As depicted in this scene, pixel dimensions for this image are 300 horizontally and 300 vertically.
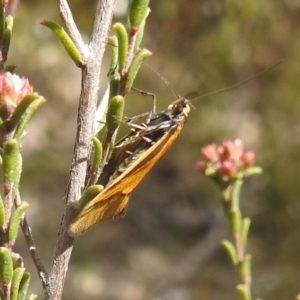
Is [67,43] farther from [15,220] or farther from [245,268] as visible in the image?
[245,268]

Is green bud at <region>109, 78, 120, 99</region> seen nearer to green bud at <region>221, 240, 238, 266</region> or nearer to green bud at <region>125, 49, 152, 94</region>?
green bud at <region>125, 49, 152, 94</region>

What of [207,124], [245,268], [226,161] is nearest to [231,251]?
[245,268]

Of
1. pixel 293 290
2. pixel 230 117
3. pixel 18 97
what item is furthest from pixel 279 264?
pixel 18 97

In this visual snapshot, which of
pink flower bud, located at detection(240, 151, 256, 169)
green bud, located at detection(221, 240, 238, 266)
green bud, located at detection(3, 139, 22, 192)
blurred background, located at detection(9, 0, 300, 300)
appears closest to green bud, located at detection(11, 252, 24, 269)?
green bud, located at detection(3, 139, 22, 192)

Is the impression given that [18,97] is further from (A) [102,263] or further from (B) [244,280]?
(A) [102,263]

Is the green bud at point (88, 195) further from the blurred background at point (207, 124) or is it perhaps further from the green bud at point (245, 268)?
the blurred background at point (207, 124)

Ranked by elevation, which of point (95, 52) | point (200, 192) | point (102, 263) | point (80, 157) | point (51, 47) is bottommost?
point (80, 157)
